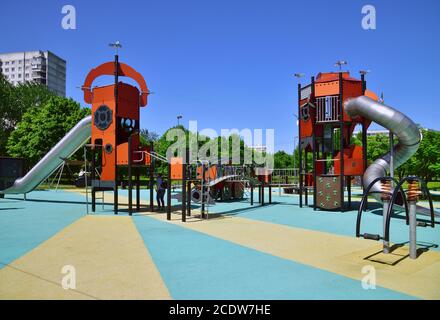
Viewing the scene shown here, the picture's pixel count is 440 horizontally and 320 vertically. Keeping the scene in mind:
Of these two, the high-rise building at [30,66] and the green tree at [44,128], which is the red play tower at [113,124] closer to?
the green tree at [44,128]

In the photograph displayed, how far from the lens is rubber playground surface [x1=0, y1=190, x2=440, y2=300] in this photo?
530 centimetres

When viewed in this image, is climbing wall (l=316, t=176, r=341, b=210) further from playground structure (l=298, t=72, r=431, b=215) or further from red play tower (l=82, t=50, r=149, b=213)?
red play tower (l=82, t=50, r=149, b=213)

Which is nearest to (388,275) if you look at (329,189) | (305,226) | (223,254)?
(223,254)

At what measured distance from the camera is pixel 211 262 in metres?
7.02

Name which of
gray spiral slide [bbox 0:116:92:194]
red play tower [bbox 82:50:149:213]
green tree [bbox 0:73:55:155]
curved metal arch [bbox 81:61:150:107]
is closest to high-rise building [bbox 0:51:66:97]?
green tree [bbox 0:73:55:155]

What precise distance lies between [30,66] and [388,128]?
14687cm

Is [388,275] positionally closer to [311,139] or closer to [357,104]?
[357,104]

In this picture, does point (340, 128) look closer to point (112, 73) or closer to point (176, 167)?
point (176, 167)

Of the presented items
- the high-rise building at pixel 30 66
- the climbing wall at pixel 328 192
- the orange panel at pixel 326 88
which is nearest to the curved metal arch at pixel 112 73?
the orange panel at pixel 326 88

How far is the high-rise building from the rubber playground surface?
13883 cm

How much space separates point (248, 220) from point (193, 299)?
29.5 feet

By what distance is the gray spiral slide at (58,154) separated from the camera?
60.8 feet

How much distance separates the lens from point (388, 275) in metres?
6.16

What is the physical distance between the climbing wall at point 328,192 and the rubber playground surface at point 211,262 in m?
4.54
